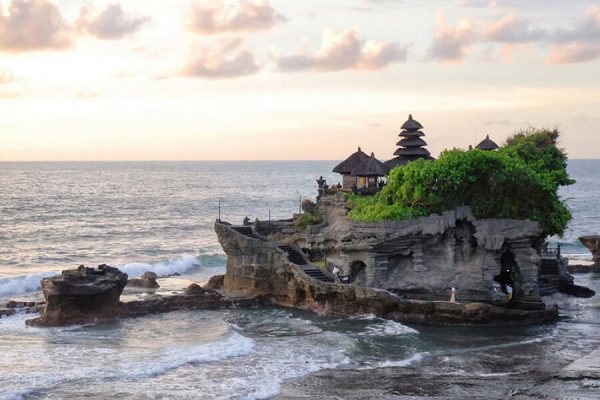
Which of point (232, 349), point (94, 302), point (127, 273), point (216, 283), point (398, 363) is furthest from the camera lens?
point (127, 273)

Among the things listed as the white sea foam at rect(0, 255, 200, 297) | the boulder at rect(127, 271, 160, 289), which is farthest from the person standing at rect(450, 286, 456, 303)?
the white sea foam at rect(0, 255, 200, 297)

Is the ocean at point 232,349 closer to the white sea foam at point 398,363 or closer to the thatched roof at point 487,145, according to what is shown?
the white sea foam at point 398,363

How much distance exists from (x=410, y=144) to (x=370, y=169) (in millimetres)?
4500

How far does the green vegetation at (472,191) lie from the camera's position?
147 feet

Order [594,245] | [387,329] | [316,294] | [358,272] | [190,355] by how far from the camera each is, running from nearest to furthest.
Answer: [190,355], [387,329], [316,294], [358,272], [594,245]

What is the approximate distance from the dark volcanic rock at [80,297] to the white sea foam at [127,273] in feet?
40.5

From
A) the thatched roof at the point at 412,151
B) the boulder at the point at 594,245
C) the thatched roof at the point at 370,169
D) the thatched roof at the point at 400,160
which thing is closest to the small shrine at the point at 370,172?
the thatched roof at the point at 370,169

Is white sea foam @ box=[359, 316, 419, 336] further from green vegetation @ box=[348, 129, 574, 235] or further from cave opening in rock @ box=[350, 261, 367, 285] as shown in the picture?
green vegetation @ box=[348, 129, 574, 235]

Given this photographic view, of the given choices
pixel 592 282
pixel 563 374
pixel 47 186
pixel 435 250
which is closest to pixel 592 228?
pixel 592 282

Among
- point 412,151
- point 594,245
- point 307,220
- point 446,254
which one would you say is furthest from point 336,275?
point 594,245

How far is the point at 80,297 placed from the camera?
143 feet

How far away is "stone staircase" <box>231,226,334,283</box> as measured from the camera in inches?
1846

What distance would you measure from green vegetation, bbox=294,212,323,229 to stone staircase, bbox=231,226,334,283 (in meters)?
2.04

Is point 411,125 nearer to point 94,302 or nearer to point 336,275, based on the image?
point 336,275
